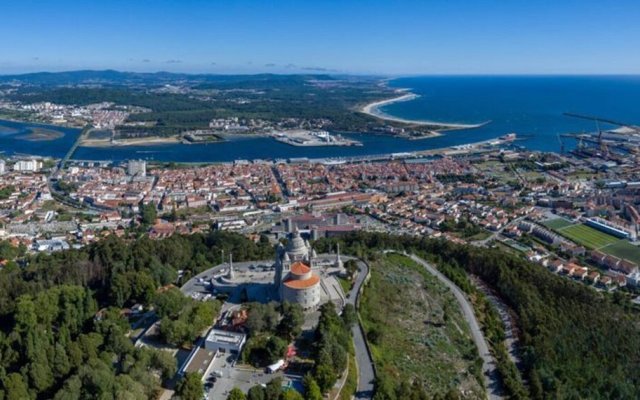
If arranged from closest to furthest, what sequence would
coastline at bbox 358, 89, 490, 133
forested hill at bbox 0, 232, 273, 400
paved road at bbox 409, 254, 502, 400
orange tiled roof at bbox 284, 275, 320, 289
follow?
forested hill at bbox 0, 232, 273, 400
paved road at bbox 409, 254, 502, 400
orange tiled roof at bbox 284, 275, 320, 289
coastline at bbox 358, 89, 490, 133

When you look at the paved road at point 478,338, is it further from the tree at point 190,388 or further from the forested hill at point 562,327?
the tree at point 190,388

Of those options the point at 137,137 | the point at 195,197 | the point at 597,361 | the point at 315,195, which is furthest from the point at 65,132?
the point at 597,361

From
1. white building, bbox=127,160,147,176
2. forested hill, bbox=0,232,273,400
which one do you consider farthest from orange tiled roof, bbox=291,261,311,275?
white building, bbox=127,160,147,176

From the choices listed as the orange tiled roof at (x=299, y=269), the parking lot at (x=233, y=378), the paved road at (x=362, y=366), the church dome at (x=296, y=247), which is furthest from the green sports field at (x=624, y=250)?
the parking lot at (x=233, y=378)

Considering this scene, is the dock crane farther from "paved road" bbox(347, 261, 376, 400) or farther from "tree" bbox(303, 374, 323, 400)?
"tree" bbox(303, 374, 323, 400)

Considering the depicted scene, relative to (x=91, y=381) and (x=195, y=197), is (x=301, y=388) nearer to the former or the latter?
(x=91, y=381)

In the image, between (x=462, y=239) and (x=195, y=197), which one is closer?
(x=462, y=239)
